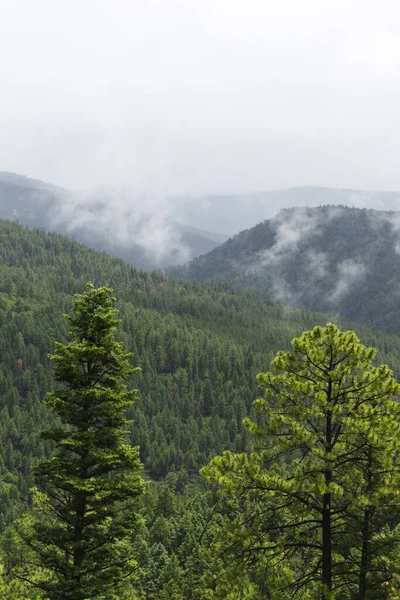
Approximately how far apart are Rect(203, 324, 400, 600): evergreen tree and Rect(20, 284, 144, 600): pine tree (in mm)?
5423

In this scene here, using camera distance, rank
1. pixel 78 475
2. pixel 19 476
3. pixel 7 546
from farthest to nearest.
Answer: pixel 19 476
pixel 7 546
pixel 78 475

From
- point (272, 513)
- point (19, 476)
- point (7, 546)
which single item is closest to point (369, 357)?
point (272, 513)

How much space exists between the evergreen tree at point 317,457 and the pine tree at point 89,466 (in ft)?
17.8

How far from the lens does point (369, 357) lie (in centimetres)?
1719

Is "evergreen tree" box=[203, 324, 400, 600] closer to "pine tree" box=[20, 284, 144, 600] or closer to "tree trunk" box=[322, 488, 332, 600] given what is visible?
"tree trunk" box=[322, 488, 332, 600]

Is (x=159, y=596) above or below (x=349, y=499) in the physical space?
below

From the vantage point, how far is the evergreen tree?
1636 centimetres

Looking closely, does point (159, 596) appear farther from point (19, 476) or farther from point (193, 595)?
point (19, 476)

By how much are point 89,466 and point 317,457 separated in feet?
31.1

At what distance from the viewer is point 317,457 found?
1664 cm

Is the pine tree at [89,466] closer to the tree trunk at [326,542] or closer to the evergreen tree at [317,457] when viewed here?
the evergreen tree at [317,457]

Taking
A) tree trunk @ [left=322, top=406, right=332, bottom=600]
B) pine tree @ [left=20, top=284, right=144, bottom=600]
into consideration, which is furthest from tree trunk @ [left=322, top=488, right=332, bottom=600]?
pine tree @ [left=20, top=284, right=144, bottom=600]

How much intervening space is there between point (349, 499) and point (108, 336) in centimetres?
1114

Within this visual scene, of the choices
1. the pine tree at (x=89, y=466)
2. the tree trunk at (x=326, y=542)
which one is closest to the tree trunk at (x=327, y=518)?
the tree trunk at (x=326, y=542)
